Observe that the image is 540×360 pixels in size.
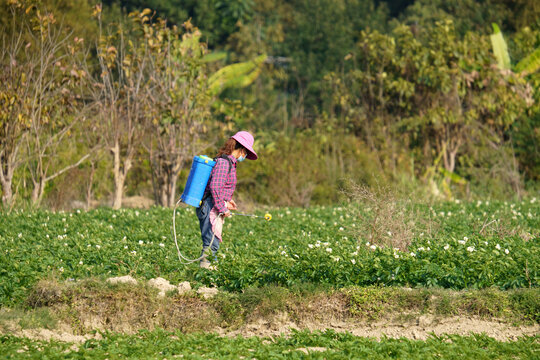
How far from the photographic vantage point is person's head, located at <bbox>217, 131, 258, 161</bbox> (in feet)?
26.6

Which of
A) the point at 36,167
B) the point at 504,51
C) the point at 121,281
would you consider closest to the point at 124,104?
the point at 36,167

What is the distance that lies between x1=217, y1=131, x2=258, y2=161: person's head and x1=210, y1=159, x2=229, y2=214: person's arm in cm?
25

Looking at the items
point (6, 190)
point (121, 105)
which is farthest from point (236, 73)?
point (6, 190)

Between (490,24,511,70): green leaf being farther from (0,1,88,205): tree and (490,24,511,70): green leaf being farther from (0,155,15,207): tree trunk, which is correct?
(0,155,15,207): tree trunk

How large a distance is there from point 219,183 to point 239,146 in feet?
1.76

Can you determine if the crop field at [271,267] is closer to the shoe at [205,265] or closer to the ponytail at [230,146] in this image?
the shoe at [205,265]

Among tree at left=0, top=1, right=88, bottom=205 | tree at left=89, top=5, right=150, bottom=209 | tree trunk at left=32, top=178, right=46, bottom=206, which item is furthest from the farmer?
tree at left=89, top=5, right=150, bottom=209

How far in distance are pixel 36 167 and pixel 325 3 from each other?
62.0 ft

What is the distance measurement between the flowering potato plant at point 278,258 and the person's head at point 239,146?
115 cm

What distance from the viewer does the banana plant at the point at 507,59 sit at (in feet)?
61.5

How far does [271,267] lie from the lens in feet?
24.6

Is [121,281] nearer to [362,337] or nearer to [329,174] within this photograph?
[362,337]

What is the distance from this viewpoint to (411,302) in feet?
23.3

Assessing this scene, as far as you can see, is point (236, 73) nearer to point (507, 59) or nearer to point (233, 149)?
point (507, 59)
